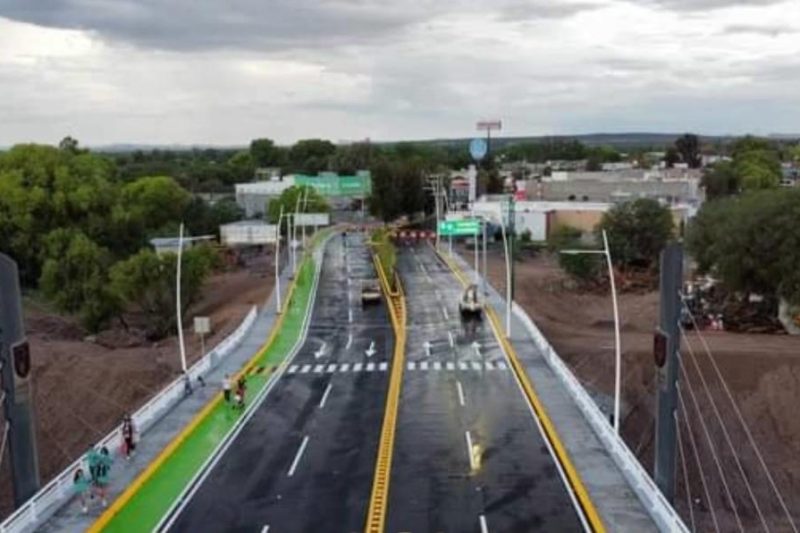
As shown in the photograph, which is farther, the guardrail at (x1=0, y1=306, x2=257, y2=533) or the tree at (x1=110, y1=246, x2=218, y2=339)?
the tree at (x1=110, y1=246, x2=218, y2=339)

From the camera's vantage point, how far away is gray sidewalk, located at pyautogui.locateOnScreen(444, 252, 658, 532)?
77.7 feet

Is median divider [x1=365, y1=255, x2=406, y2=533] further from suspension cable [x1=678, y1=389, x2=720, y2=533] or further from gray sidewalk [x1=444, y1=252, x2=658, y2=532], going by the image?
suspension cable [x1=678, y1=389, x2=720, y2=533]

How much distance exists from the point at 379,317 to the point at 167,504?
34.2 m

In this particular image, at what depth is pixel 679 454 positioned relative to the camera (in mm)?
39750

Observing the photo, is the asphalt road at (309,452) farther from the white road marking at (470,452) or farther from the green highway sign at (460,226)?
the green highway sign at (460,226)

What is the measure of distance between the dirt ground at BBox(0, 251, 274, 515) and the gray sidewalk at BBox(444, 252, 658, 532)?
20.1 metres

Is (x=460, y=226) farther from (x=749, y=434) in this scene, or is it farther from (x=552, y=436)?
(x=552, y=436)

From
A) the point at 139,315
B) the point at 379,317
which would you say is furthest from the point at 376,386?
the point at 139,315

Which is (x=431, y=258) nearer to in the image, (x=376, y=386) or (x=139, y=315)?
(x=139, y=315)

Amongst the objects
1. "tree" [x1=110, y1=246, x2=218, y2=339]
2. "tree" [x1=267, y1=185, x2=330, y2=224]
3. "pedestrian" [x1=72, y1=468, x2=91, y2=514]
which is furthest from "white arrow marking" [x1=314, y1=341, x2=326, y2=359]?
"tree" [x1=267, y1=185, x2=330, y2=224]

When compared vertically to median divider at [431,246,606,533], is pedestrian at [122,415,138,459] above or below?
above

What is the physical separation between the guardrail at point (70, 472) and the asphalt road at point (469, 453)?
28.3 ft

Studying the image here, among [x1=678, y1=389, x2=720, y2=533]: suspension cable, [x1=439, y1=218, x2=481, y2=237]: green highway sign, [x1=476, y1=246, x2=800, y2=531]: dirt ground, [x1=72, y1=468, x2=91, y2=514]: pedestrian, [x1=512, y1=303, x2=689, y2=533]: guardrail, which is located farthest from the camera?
[x1=439, y1=218, x2=481, y2=237]: green highway sign

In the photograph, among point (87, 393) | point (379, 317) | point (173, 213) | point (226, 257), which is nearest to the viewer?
point (87, 393)
